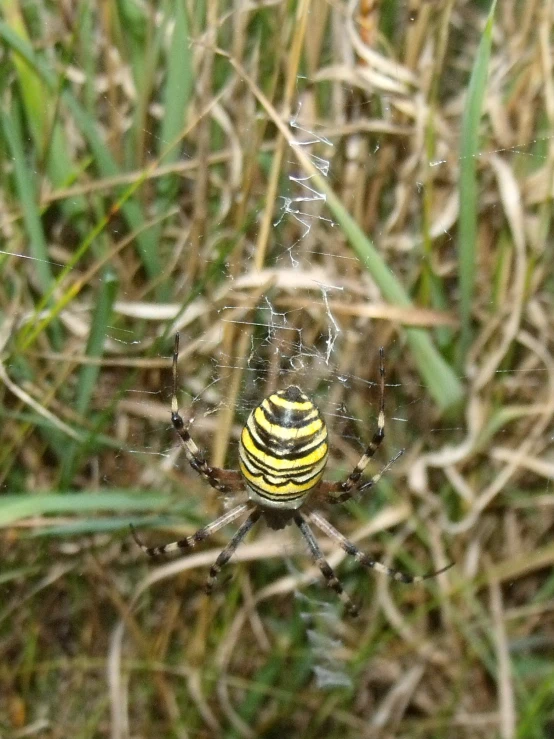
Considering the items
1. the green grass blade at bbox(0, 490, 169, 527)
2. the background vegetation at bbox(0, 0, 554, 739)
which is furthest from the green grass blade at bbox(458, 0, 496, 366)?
the green grass blade at bbox(0, 490, 169, 527)

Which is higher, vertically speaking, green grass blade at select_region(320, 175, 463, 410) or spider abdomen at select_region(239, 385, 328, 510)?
green grass blade at select_region(320, 175, 463, 410)

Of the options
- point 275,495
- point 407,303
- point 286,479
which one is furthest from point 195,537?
point 407,303

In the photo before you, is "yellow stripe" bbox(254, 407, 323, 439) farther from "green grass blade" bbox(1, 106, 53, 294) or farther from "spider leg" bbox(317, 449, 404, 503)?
"green grass blade" bbox(1, 106, 53, 294)

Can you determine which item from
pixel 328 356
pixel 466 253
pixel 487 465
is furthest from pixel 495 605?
pixel 466 253

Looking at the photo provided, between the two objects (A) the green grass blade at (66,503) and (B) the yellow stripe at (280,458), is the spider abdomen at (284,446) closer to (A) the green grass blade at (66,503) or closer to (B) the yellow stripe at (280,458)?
(B) the yellow stripe at (280,458)

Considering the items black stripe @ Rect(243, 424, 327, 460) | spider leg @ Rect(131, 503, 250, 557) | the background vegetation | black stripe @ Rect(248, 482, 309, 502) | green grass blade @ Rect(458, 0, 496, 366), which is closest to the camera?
green grass blade @ Rect(458, 0, 496, 366)

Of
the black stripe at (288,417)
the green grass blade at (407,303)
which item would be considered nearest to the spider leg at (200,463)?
the black stripe at (288,417)

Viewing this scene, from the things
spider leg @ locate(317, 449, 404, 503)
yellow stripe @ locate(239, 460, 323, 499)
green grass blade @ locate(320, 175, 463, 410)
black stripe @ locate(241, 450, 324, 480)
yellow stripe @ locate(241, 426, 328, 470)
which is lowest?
spider leg @ locate(317, 449, 404, 503)
